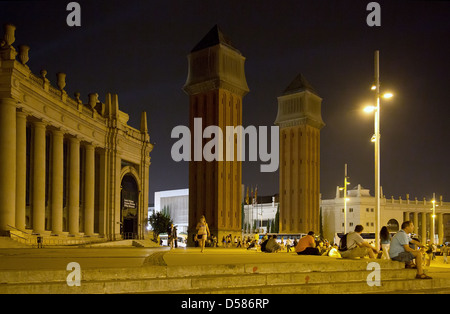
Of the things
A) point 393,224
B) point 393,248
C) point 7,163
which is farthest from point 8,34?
point 393,224

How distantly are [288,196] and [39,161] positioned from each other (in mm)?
51967

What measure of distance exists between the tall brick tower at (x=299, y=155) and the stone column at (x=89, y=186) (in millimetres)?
41563

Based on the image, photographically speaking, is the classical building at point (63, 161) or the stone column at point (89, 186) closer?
the classical building at point (63, 161)

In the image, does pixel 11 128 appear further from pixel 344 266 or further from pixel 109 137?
pixel 344 266

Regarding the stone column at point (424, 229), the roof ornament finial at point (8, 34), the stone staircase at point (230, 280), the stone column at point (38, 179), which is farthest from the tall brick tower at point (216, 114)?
the stone column at point (424, 229)

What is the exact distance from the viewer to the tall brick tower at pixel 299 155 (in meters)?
76.4

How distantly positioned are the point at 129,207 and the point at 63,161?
42.7ft

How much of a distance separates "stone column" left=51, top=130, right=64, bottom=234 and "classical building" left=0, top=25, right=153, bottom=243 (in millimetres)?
71

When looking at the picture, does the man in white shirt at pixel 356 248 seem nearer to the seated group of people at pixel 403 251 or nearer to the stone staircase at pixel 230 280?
the seated group of people at pixel 403 251

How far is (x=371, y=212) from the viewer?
96125mm

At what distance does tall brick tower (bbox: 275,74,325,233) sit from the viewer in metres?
76.4

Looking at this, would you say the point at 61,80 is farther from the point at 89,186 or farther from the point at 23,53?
the point at 89,186

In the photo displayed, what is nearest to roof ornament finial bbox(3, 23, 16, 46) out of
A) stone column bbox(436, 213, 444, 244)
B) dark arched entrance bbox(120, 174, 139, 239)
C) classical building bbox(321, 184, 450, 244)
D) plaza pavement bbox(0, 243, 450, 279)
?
plaza pavement bbox(0, 243, 450, 279)
